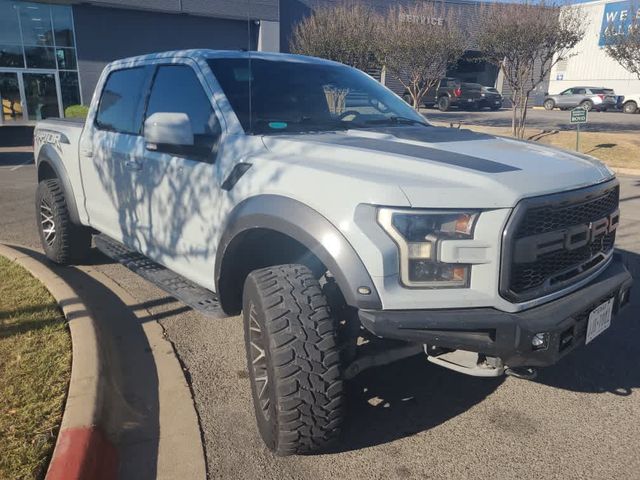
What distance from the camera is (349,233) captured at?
7.62 ft

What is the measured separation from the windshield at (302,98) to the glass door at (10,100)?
24.3 m

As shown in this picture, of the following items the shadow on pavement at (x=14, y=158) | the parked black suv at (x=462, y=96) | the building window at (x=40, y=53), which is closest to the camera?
the shadow on pavement at (x=14, y=158)

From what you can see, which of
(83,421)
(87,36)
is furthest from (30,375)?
(87,36)

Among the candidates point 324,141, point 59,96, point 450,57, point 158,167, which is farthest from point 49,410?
point 59,96

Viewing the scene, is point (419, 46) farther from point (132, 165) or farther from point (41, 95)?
point (41, 95)

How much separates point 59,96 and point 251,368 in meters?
26.0

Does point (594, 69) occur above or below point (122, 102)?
above

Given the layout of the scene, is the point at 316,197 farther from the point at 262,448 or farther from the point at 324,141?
the point at 262,448

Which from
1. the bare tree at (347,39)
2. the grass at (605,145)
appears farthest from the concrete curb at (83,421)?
the bare tree at (347,39)

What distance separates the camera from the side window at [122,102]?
4.13m

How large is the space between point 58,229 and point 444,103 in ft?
98.5

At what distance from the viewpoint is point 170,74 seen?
3.80 m

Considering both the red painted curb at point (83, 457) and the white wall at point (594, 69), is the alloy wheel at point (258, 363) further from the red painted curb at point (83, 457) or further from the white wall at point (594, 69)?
the white wall at point (594, 69)

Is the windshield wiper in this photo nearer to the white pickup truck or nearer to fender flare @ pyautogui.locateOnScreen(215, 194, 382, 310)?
the white pickup truck
